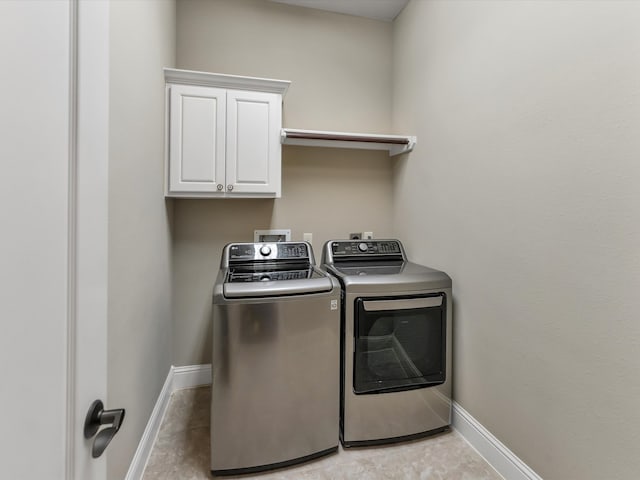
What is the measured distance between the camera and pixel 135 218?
4.42 ft

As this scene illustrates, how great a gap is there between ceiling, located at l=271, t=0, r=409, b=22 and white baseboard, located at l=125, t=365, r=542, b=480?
289 cm

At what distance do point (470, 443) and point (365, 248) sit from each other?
4.25 ft

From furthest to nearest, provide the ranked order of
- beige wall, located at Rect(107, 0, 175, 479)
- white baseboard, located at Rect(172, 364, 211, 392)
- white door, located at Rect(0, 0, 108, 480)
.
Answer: white baseboard, located at Rect(172, 364, 211, 392) < beige wall, located at Rect(107, 0, 175, 479) < white door, located at Rect(0, 0, 108, 480)

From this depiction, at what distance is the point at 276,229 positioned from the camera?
2379 mm

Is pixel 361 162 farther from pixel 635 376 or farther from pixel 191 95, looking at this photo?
pixel 635 376

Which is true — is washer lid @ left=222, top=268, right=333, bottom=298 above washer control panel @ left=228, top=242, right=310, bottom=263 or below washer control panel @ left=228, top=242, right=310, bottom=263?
below

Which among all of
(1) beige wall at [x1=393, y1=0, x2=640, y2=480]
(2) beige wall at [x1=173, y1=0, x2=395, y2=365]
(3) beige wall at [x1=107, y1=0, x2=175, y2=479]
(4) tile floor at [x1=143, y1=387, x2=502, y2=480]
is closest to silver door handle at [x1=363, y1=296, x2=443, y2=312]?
(1) beige wall at [x1=393, y1=0, x2=640, y2=480]

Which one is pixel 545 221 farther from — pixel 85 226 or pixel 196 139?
pixel 196 139

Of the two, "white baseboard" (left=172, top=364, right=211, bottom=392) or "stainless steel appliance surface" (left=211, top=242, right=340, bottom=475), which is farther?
"white baseboard" (left=172, top=364, right=211, bottom=392)

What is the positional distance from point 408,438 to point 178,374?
164 centimetres

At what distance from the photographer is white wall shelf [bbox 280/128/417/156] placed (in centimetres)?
207

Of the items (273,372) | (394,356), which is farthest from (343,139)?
(273,372)

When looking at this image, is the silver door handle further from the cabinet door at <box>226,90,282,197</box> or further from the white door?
the white door

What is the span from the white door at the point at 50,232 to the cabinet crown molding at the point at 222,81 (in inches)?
59.6
